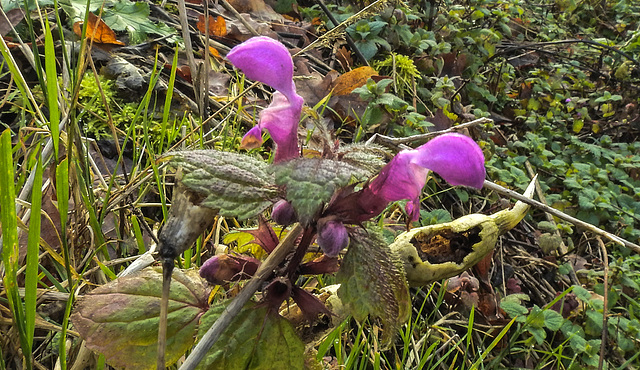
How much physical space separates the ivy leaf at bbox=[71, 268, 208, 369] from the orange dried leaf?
4.03 feet

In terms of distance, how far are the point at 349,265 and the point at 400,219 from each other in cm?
86

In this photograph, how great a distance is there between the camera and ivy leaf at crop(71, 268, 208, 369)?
1.90 ft

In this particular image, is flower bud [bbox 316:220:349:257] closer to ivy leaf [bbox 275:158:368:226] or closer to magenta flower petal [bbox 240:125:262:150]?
ivy leaf [bbox 275:158:368:226]

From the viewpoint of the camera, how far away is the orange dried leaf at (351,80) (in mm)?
1723

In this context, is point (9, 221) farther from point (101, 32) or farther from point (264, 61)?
point (101, 32)

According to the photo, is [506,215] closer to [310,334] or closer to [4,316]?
[310,334]

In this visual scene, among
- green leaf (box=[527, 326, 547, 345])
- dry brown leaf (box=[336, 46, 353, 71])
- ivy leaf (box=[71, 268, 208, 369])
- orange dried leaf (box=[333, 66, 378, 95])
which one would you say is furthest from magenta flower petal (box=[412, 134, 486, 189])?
dry brown leaf (box=[336, 46, 353, 71])

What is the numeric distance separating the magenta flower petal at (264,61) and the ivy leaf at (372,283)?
0.20 meters

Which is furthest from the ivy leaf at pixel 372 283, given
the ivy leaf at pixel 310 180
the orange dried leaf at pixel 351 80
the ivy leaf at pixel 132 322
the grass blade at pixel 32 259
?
the orange dried leaf at pixel 351 80

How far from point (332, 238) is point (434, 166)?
0.13m

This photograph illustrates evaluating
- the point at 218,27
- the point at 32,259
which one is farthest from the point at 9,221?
the point at 218,27

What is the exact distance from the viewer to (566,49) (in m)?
3.57

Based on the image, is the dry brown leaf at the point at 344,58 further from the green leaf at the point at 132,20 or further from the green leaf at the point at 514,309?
the green leaf at the point at 514,309

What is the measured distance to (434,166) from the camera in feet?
1.65
